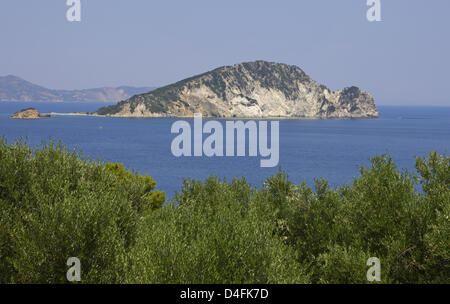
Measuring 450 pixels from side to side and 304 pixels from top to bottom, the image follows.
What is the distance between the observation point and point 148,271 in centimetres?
1820

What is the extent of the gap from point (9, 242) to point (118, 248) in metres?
6.00

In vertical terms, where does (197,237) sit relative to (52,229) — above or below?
below

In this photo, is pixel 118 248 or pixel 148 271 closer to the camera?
pixel 148 271

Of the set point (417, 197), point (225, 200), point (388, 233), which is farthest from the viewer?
point (225, 200)

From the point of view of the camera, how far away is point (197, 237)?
1986 cm

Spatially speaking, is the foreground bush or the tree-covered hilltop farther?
the foreground bush

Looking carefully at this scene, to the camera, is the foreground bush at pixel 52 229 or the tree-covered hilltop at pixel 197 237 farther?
the foreground bush at pixel 52 229

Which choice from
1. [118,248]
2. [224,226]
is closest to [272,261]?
[224,226]

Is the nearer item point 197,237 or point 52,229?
point 197,237

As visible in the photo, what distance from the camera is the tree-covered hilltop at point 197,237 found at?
19.4 m

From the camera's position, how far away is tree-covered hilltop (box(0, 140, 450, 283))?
63.6ft
